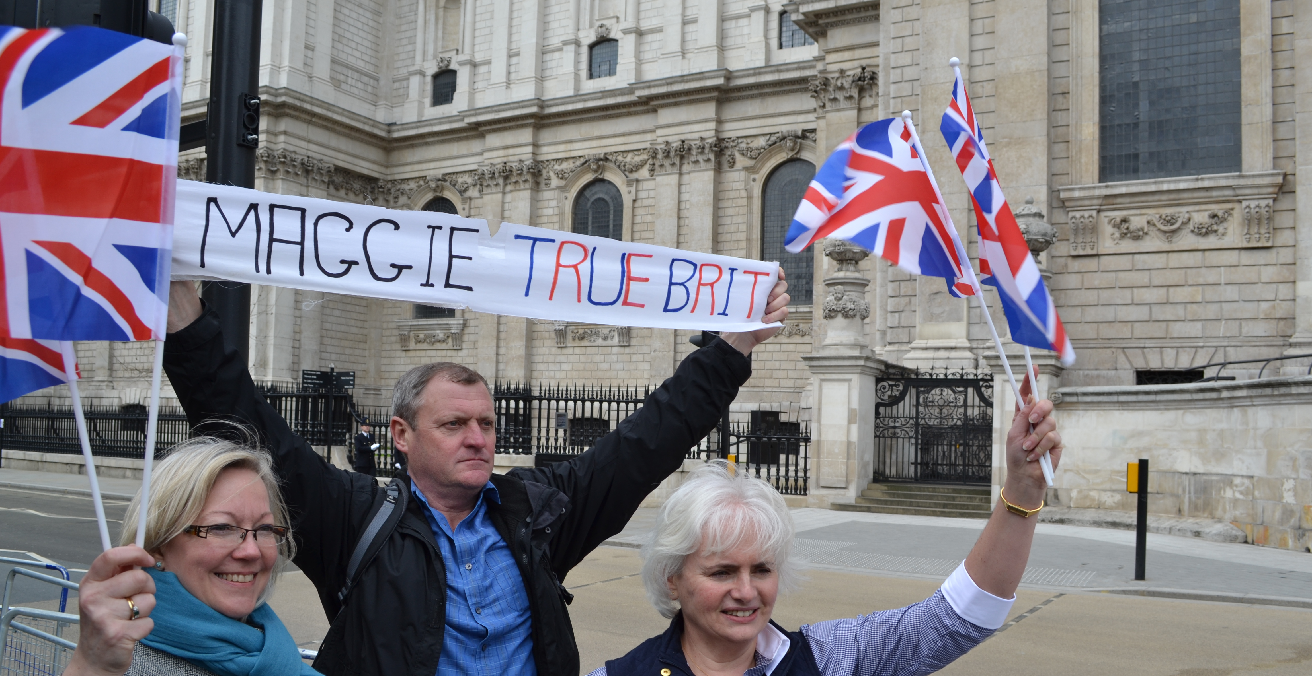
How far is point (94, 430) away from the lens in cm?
2905

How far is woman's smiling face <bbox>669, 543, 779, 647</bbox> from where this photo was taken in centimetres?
236

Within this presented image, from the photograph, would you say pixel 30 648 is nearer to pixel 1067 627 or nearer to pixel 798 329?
pixel 1067 627

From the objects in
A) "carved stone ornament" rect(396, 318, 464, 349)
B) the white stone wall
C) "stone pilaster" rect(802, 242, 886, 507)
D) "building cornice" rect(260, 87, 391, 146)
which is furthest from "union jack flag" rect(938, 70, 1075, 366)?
"building cornice" rect(260, 87, 391, 146)

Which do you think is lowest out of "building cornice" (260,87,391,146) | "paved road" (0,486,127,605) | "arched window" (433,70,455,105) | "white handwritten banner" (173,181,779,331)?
"paved road" (0,486,127,605)

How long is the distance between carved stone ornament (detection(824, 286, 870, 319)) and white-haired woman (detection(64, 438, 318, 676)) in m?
15.2

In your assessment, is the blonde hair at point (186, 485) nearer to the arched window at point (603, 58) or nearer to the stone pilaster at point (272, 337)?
the arched window at point (603, 58)

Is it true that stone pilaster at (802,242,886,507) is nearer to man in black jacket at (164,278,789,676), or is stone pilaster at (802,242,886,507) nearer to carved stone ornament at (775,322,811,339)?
carved stone ornament at (775,322,811,339)

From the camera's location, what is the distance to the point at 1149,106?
20.2 meters

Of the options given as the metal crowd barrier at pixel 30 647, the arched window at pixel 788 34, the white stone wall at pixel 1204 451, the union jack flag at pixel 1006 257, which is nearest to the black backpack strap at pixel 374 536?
the metal crowd barrier at pixel 30 647

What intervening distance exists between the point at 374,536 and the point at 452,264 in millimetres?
934

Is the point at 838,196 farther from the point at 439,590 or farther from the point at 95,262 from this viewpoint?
the point at 95,262

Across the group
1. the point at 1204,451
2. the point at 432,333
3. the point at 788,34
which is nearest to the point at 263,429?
the point at 1204,451

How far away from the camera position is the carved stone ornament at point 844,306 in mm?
17109

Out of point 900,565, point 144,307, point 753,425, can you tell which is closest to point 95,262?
point 144,307
